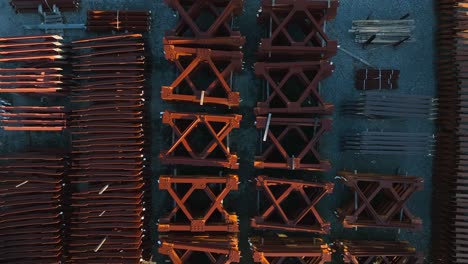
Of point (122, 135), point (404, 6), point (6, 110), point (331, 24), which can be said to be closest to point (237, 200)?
point (122, 135)

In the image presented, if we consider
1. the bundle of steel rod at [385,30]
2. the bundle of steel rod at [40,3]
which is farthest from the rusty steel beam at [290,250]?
the bundle of steel rod at [40,3]

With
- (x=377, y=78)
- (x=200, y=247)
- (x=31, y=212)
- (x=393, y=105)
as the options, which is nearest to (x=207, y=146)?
(x=200, y=247)

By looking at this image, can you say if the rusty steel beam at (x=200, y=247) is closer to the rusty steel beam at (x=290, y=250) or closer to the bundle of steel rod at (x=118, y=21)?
the rusty steel beam at (x=290, y=250)

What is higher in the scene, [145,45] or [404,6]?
[404,6]

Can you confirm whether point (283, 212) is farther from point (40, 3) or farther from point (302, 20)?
point (40, 3)

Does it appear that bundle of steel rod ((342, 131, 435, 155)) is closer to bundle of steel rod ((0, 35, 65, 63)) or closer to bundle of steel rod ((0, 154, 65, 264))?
bundle of steel rod ((0, 154, 65, 264))

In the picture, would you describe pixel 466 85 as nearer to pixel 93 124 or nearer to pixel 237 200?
pixel 237 200
